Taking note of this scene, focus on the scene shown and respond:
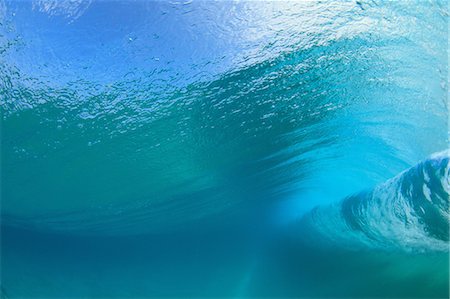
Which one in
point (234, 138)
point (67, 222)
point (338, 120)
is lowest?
point (338, 120)

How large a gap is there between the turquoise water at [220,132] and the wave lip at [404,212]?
0.11 feet

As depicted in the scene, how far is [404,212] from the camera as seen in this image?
5.40 metres

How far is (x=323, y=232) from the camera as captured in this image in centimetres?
1053

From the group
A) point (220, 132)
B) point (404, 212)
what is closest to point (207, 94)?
point (220, 132)

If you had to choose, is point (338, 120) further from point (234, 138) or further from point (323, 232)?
point (323, 232)

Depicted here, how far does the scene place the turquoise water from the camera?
4.91 meters

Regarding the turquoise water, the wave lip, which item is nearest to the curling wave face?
the turquoise water

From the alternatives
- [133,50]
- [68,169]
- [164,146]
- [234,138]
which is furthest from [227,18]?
[68,169]

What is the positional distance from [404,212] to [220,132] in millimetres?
3430

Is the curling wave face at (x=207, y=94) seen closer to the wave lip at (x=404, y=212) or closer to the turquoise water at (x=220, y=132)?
the turquoise water at (x=220, y=132)

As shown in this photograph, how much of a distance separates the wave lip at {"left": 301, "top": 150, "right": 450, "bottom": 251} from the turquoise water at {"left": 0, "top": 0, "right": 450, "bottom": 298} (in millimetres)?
33

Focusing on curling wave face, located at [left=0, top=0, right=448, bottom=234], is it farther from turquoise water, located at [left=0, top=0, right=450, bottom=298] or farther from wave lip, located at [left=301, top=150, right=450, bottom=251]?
wave lip, located at [left=301, top=150, right=450, bottom=251]

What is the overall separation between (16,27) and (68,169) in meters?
3.35

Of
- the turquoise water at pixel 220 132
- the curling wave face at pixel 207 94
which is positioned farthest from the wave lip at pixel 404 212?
the curling wave face at pixel 207 94
